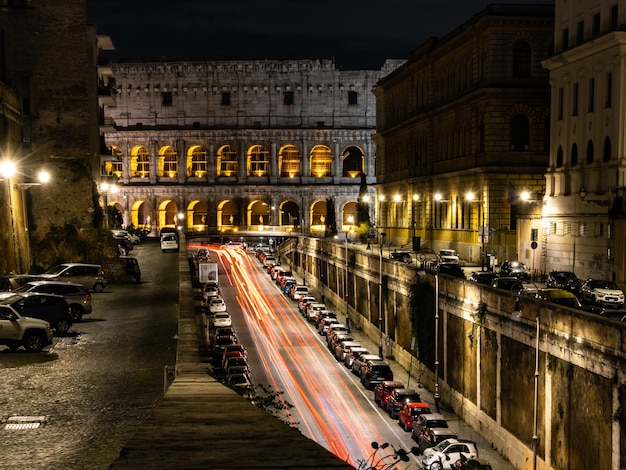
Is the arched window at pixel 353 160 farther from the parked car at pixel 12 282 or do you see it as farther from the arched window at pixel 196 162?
the parked car at pixel 12 282

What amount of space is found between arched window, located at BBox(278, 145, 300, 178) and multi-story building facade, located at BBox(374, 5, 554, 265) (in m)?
43.6

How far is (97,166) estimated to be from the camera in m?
63.8

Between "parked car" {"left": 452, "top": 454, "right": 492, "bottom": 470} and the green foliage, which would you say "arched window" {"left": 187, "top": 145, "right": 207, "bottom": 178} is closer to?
the green foliage

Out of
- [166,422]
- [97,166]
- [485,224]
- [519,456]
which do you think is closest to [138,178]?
[97,166]

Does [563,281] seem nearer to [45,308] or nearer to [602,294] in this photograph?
[602,294]

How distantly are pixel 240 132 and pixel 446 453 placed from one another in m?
94.4

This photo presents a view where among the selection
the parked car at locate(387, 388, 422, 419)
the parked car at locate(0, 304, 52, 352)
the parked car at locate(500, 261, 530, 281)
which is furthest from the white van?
the parked car at locate(0, 304, 52, 352)

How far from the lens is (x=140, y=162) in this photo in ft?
403

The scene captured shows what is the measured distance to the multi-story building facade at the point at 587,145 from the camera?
46.1 metres

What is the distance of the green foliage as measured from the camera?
4384 cm

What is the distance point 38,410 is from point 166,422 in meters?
9.44

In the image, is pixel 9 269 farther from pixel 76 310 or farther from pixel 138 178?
pixel 138 178

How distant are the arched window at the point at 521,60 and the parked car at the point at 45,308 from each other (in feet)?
149

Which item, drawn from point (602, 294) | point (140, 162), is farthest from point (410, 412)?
point (140, 162)
